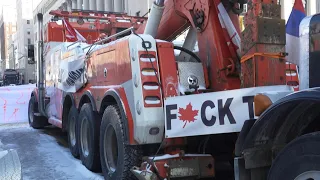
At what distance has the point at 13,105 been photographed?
44.0 feet

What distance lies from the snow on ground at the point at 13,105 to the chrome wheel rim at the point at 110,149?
8.92 m

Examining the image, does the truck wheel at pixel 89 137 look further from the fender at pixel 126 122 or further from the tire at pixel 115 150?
the fender at pixel 126 122

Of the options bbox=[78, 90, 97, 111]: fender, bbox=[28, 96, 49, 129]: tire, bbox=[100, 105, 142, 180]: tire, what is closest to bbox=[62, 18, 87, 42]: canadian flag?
bbox=[78, 90, 97, 111]: fender

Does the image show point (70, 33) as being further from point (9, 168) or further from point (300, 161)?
point (300, 161)

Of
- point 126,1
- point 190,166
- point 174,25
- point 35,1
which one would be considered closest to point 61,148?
point 174,25

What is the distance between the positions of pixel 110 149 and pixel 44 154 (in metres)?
2.86

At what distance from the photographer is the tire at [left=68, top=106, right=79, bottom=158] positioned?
684 centimetres

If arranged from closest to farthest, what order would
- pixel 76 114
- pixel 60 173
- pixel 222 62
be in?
pixel 222 62 < pixel 60 173 < pixel 76 114

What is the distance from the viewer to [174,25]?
554 centimetres

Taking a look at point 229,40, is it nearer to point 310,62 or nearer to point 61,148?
point 310,62

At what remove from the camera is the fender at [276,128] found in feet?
8.73

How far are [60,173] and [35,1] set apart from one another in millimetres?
99715

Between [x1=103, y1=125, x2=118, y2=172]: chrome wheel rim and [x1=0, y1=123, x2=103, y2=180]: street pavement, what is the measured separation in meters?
0.56

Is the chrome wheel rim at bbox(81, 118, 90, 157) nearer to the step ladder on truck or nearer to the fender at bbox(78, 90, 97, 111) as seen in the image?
the step ladder on truck
